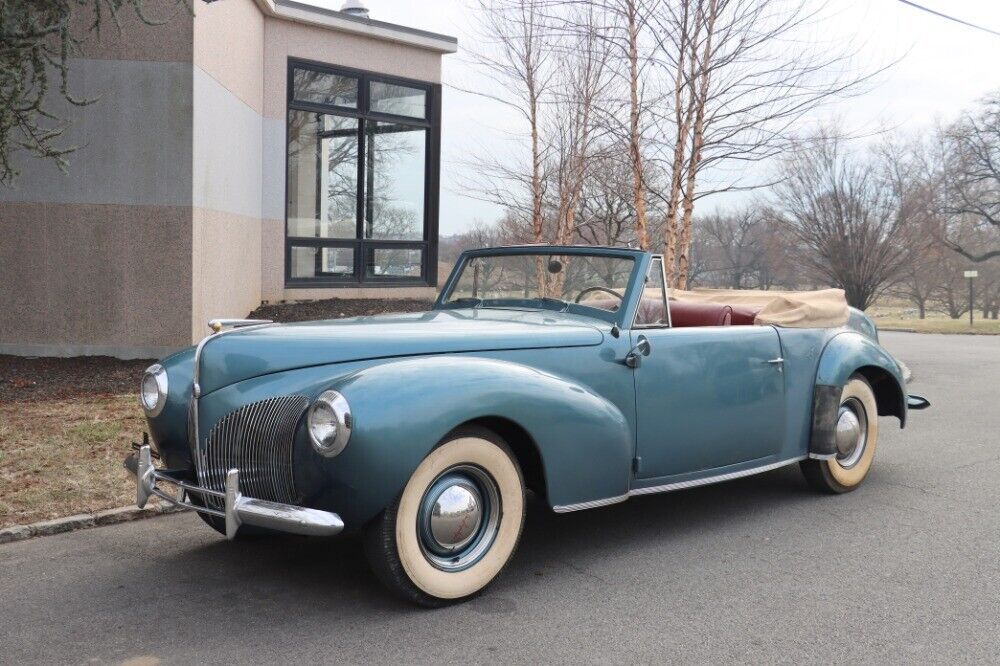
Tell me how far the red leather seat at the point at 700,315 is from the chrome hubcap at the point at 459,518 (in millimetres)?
2128

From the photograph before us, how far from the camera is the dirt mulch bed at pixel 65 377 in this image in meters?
8.13

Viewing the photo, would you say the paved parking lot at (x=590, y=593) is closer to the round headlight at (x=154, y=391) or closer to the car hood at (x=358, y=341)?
the round headlight at (x=154, y=391)

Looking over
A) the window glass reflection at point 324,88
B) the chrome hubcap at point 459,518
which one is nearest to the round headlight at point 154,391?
the chrome hubcap at point 459,518

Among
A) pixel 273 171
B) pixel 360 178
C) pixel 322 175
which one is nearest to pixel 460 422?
pixel 273 171

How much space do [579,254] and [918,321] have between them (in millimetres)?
40506

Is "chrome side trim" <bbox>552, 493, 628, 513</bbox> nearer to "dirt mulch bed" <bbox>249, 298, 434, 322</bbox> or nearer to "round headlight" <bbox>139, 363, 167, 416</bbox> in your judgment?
"round headlight" <bbox>139, 363, 167, 416</bbox>

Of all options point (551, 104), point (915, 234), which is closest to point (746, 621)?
point (551, 104)

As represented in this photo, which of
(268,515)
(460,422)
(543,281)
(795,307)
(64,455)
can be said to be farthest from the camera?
(64,455)

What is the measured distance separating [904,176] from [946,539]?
→ 1303 inches

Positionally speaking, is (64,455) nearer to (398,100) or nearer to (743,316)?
(743,316)

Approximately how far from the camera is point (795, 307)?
551 centimetres

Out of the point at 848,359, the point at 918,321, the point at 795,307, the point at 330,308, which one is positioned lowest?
the point at 918,321

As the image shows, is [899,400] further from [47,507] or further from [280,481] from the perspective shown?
[47,507]

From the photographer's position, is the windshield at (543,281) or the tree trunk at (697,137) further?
the tree trunk at (697,137)
